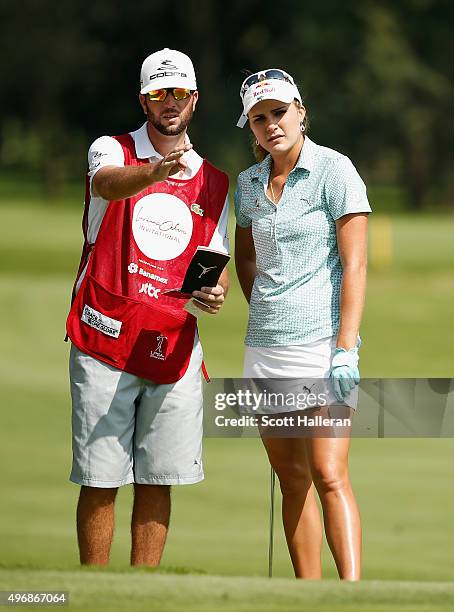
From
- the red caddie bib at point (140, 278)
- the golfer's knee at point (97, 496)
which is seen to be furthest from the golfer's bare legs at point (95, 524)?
the red caddie bib at point (140, 278)

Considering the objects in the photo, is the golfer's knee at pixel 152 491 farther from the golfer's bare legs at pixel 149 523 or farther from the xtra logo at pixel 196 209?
the xtra logo at pixel 196 209

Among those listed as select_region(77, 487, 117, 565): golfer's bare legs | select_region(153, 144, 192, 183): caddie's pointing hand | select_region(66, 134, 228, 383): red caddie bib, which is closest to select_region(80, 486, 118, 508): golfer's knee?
select_region(77, 487, 117, 565): golfer's bare legs

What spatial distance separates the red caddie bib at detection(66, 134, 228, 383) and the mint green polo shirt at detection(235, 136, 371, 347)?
255mm

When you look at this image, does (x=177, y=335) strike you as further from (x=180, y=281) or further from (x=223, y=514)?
(x=223, y=514)

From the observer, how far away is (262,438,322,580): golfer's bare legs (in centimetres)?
474

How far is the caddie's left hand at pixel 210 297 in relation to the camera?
4496 millimetres

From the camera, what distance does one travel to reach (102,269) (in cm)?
465

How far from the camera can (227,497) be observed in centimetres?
820

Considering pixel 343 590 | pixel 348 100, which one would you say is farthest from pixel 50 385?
pixel 348 100

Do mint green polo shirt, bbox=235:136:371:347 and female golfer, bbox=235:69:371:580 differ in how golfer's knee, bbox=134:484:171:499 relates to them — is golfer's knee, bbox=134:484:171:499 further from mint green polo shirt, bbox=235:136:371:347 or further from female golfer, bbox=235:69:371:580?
mint green polo shirt, bbox=235:136:371:347

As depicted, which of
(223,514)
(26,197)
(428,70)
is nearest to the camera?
(223,514)

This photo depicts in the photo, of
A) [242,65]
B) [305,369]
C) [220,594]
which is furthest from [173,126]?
[242,65]

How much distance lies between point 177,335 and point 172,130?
2.24 feet

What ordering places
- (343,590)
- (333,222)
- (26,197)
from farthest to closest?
(26,197) → (333,222) → (343,590)
